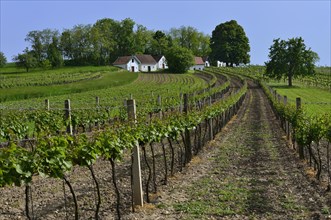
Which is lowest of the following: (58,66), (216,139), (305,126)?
(216,139)

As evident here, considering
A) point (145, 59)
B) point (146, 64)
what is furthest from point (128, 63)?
point (145, 59)

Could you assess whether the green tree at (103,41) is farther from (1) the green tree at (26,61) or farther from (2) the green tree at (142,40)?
(1) the green tree at (26,61)

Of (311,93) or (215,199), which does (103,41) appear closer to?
(311,93)

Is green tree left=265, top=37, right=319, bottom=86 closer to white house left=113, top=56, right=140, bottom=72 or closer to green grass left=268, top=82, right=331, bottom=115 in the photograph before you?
green grass left=268, top=82, right=331, bottom=115

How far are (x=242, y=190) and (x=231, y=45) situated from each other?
101481 mm

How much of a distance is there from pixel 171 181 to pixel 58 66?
9814 cm

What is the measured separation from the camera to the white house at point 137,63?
105 metres

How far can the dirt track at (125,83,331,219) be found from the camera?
27.8 ft

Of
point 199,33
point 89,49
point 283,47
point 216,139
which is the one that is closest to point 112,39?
point 89,49

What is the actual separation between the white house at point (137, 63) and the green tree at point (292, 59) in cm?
4645

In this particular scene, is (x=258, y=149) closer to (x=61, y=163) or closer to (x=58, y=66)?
(x=61, y=163)

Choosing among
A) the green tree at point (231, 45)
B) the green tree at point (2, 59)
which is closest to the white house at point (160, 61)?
the green tree at point (231, 45)

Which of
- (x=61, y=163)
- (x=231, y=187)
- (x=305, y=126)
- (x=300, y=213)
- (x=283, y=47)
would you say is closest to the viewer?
(x=61, y=163)

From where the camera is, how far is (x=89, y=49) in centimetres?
10919
